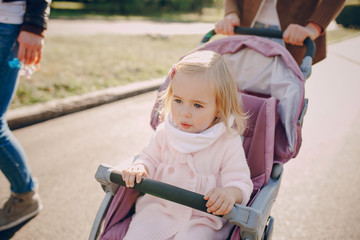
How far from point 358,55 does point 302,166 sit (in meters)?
7.53

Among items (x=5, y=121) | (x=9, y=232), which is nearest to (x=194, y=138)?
(x=5, y=121)

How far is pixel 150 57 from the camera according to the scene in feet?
22.7

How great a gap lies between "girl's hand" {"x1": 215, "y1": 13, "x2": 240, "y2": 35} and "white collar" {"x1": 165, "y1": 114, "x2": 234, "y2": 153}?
0.94 metres

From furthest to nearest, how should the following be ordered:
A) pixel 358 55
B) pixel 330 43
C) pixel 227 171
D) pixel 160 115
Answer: pixel 330 43 → pixel 358 55 → pixel 160 115 → pixel 227 171

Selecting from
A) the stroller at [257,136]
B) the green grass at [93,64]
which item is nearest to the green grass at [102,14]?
the green grass at [93,64]

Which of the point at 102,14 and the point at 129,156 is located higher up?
the point at 102,14

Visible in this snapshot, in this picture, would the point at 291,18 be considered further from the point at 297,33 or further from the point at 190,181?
the point at 190,181

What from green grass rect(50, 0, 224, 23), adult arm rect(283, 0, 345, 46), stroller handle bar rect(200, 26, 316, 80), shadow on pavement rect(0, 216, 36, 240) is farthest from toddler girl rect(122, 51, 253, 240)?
green grass rect(50, 0, 224, 23)

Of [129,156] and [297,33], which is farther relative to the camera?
[129,156]

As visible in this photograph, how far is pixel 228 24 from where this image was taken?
2.35 meters

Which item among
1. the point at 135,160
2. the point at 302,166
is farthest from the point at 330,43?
the point at 135,160

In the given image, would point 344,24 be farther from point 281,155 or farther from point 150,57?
point 281,155

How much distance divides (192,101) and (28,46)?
123cm

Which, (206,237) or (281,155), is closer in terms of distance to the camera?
(206,237)
